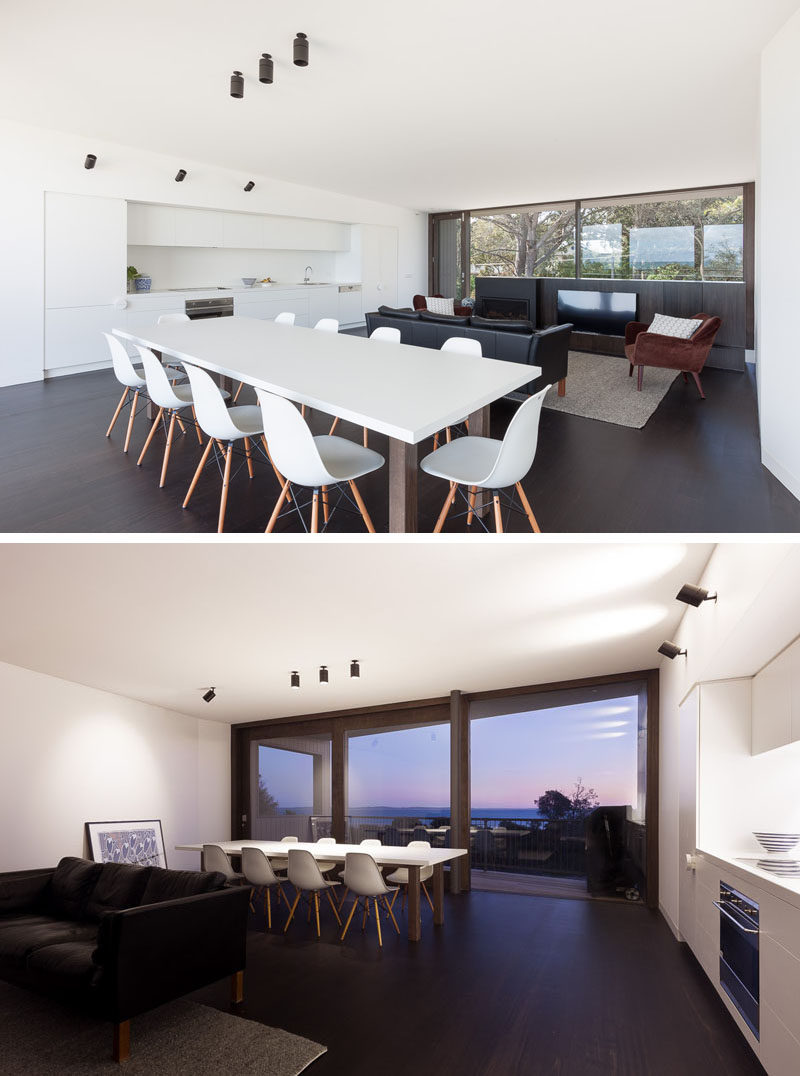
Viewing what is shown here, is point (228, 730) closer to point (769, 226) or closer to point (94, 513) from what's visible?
point (94, 513)

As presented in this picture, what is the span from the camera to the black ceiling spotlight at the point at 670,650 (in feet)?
19.2

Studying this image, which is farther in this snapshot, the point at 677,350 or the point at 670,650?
the point at 677,350

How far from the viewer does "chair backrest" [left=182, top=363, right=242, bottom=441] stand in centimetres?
443

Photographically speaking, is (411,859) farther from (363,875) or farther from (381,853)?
(381,853)

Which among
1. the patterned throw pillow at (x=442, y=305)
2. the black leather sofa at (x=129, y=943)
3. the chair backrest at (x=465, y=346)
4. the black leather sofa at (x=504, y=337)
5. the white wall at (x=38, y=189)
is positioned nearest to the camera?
the black leather sofa at (x=129, y=943)

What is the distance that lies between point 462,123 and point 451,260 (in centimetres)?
859

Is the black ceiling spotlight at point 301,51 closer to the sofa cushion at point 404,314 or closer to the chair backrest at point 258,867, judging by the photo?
the sofa cushion at point 404,314

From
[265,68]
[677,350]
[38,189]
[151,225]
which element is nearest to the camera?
[265,68]

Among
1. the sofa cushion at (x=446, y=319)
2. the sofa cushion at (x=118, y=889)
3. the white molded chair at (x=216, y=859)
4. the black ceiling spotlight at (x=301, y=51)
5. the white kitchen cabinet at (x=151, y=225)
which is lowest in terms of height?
the white molded chair at (x=216, y=859)

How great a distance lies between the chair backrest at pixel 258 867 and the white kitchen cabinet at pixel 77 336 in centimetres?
577

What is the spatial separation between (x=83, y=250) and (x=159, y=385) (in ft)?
16.8

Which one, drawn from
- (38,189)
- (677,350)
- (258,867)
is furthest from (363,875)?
(38,189)

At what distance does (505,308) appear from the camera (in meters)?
15.0

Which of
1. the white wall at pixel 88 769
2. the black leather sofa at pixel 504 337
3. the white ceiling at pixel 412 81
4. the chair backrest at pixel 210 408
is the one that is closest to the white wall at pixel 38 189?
the white ceiling at pixel 412 81
